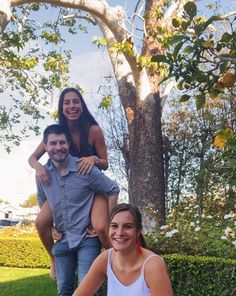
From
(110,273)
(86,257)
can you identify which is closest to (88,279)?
(110,273)

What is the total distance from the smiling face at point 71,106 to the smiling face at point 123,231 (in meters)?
0.94

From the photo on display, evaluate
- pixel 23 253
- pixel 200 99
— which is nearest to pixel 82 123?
pixel 200 99

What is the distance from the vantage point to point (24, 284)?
880 centimetres

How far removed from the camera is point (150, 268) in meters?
2.17

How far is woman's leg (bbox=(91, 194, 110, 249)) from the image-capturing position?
293 cm

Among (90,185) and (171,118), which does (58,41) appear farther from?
(90,185)

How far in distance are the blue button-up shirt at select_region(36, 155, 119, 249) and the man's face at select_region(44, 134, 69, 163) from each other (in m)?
0.08

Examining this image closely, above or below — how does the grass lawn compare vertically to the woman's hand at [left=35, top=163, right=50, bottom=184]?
below

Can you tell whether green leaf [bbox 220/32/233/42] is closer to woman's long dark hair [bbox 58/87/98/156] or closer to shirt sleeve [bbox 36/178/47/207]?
woman's long dark hair [bbox 58/87/98/156]

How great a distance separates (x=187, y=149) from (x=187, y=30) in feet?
43.8

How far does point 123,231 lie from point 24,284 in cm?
698

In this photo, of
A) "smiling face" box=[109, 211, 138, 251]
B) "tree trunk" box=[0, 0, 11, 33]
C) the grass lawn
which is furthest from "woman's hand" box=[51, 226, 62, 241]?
"tree trunk" box=[0, 0, 11, 33]

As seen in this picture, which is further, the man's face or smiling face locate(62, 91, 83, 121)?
smiling face locate(62, 91, 83, 121)

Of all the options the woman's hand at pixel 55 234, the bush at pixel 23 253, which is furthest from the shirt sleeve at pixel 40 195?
the bush at pixel 23 253
